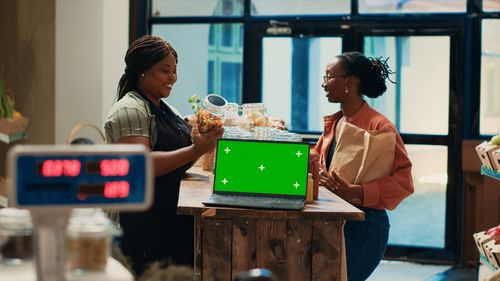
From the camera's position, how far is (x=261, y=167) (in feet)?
10.7

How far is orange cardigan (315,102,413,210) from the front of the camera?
4.08 m

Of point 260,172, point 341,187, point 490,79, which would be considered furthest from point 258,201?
point 490,79

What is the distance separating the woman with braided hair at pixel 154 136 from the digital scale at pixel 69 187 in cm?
232

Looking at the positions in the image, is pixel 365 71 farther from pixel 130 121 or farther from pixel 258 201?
pixel 258 201

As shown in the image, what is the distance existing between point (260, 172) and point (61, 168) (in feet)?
6.49

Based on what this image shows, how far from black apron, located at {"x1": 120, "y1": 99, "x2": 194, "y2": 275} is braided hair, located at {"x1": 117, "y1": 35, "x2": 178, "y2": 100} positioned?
154mm

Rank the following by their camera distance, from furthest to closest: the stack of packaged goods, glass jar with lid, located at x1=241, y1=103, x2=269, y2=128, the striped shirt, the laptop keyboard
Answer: the stack of packaged goods
glass jar with lid, located at x1=241, y1=103, x2=269, y2=128
the striped shirt
the laptop keyboard

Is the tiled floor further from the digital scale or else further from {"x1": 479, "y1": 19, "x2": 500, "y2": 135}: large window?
the digital scale

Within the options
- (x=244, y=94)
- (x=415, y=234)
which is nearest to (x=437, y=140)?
(x=415, y=234)

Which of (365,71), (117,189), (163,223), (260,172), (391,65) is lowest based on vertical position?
(163,223)

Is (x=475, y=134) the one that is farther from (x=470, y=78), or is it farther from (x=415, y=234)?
(x=415, y=234)

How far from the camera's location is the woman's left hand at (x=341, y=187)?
4.02 metres

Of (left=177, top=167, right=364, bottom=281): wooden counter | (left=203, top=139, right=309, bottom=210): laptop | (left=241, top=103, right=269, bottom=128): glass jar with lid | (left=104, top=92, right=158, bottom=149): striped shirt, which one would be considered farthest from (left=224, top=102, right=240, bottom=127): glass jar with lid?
(left=177, top=167, right=364, bottom=281): wooden counter

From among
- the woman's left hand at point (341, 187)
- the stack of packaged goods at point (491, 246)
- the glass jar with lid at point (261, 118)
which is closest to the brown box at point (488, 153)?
the stack of packaged goods at point (491, 246)
